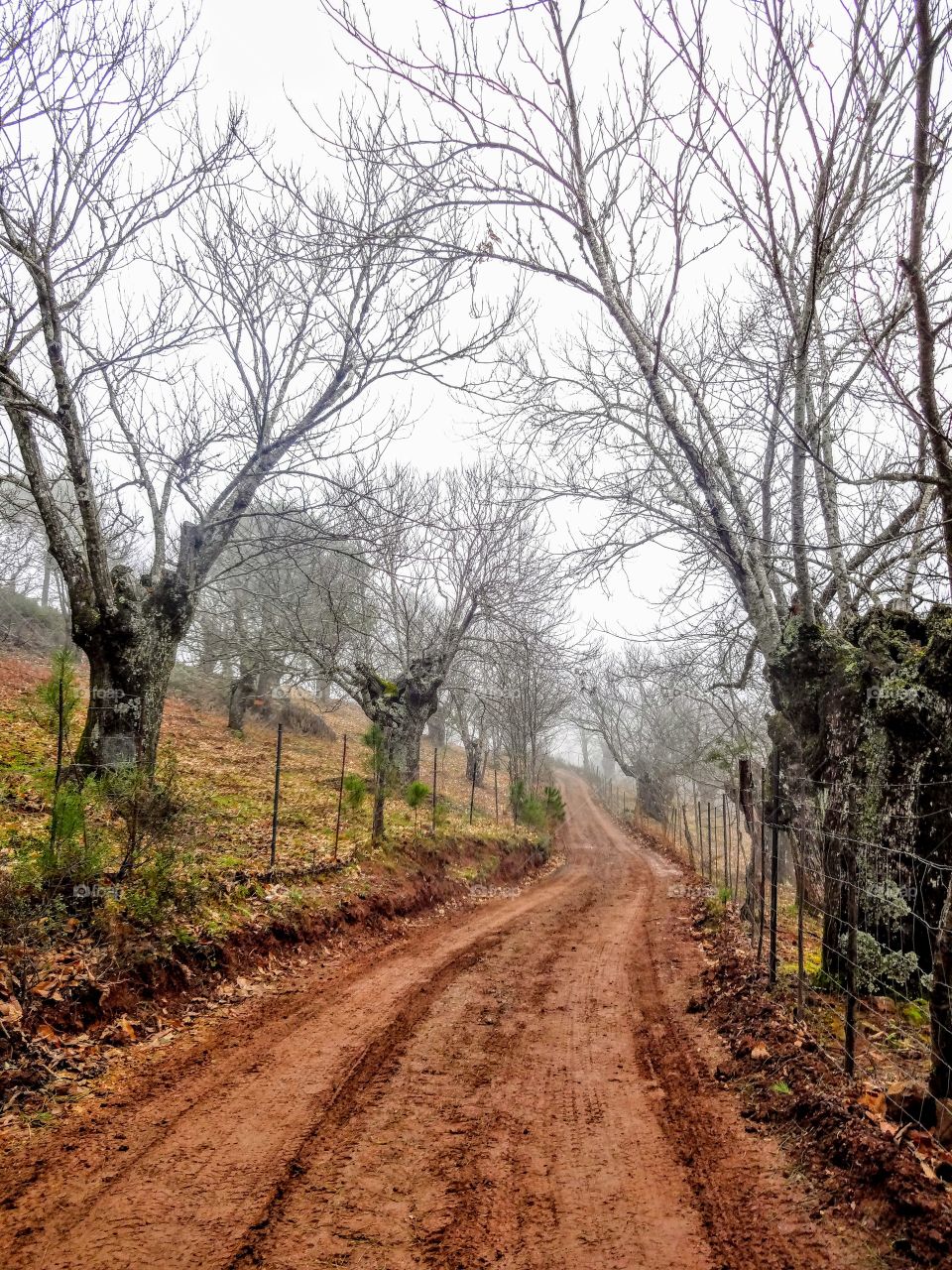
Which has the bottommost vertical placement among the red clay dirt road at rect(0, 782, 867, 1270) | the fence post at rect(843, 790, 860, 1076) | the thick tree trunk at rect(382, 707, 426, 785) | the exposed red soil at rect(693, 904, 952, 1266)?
the red clay dirt road at rect(0, 782, 867, 1270)

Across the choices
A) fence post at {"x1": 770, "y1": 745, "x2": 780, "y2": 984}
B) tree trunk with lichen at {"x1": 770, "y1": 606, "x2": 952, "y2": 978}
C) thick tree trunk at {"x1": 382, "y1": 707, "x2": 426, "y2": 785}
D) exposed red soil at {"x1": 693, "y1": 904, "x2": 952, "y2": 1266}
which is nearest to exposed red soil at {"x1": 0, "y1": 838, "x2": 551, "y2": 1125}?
exposed red soil at {"x1": 693, "y1": 904, "x2": 952, "y2": 1266}

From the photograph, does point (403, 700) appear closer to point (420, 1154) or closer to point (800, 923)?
point (800, 923)

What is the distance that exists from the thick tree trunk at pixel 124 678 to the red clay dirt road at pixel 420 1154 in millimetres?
3974

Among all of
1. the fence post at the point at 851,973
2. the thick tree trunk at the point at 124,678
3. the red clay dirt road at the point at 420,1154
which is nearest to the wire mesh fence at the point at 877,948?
the fence post at the point at 851,973

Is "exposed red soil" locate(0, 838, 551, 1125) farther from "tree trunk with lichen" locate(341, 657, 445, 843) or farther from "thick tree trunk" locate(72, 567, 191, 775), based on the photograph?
"tree trunk with lichen" locate(341, 657, 445, 843)

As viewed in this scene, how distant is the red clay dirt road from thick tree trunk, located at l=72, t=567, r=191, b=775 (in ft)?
13.0

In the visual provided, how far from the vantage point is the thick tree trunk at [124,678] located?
8.47 m

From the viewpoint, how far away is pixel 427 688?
56.7 feet

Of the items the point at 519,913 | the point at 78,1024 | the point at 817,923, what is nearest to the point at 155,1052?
the point at 78,1024

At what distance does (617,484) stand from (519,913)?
6266 millimetres

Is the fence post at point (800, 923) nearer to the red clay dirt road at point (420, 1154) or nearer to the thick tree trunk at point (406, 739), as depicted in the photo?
the red clay dirt road at point (420, 1154)

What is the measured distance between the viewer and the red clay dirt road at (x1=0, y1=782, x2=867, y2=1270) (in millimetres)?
2836

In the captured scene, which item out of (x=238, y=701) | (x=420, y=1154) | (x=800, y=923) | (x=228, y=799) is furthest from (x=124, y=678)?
(x=238, y=701)

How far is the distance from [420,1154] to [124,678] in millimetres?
6805
